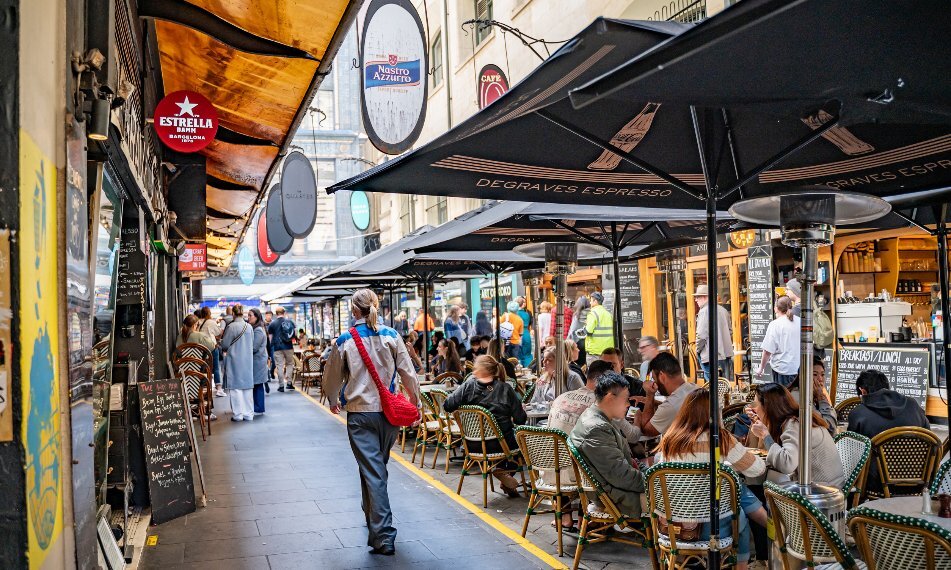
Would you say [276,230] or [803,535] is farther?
[276,230]

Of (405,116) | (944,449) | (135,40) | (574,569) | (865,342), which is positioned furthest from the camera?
(865,342)

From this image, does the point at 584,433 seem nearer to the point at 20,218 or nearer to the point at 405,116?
the point at 20,218

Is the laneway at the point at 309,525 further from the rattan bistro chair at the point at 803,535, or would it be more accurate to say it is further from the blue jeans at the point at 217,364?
the blue jeans at the point at 217,364

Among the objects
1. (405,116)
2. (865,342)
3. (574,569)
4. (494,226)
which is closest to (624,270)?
(865,342)

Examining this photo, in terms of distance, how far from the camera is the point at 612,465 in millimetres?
5621

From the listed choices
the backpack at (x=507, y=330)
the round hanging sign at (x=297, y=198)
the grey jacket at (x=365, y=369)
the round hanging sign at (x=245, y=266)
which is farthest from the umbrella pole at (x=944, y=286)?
the round hanging sign at (x=245, y=266)

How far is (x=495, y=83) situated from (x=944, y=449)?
1351cm

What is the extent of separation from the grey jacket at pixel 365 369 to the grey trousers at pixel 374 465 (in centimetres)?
11

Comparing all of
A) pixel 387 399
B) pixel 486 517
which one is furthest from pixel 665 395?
pixel 387 399

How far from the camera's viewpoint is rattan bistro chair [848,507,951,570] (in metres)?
3.38

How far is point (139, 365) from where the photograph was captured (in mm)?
8008

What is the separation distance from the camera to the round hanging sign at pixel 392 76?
411 inches

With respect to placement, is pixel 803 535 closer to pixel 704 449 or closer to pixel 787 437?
pixel 704 449

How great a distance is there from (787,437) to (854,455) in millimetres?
791
